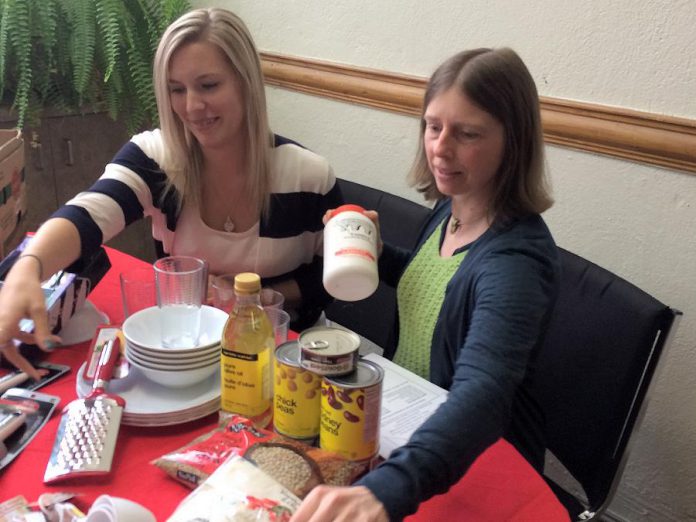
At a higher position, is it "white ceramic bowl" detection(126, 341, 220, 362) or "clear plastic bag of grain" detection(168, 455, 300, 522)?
"white ceramic bowl" detection(126, 341, 220, 362)

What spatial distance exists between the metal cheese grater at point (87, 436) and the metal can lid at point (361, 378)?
0.31 meters

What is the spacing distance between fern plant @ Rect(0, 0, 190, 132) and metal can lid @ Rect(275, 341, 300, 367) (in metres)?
1.68

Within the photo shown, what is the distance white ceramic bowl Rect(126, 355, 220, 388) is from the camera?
89 cm

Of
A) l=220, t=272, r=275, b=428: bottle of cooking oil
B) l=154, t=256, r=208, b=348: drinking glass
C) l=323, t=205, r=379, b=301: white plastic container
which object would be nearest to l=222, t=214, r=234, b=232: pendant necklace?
l=154, t=256, r=208, b=348: drinking glass

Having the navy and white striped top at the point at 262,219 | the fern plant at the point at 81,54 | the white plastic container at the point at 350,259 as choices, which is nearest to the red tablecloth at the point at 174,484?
the white plastic container at the point at 350,259

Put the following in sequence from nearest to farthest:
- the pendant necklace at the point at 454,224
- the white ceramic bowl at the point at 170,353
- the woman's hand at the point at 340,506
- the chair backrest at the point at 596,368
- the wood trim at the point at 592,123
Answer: the woman's hand at the point at 340,506
the white ceramic bowl at the point at 170,353
the chair backrest at the point at 596,368
the pendant necklace at the point at 454,224
the wood trim at the point at 592,123

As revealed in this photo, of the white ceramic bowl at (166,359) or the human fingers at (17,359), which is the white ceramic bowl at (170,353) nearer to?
the white ceramic bowl at (166,359)

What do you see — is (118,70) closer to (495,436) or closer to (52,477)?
(52,477)

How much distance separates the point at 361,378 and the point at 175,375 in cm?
31

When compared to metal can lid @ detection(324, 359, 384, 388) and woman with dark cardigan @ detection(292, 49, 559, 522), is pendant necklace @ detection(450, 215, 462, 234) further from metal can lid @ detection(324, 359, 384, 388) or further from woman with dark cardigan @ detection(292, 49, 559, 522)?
metal can lid @ detection(324, 359, 384, 388)

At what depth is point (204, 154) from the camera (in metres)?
1.42

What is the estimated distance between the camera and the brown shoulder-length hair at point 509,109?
1000mm

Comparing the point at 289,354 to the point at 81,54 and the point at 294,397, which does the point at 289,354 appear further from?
the point at 81,54

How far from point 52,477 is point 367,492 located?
1.25 feet
